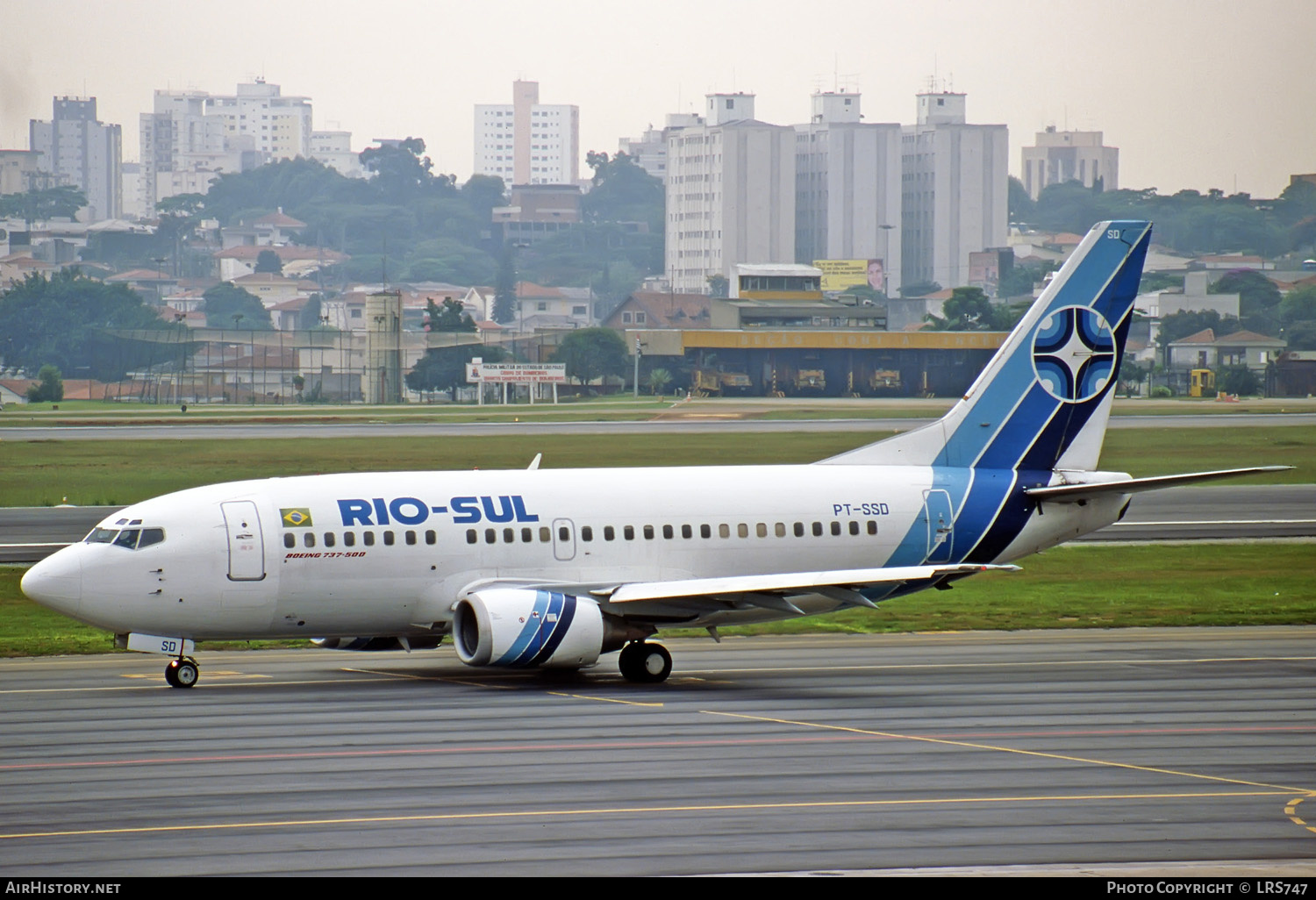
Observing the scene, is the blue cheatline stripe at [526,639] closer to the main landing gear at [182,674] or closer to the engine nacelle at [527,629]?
the engine nacelle at [527,629]

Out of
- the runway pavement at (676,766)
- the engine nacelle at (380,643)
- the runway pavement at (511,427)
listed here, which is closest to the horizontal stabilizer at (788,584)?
the runway pavement at (676,766)

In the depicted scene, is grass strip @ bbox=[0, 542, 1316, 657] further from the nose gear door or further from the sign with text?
the sign with text

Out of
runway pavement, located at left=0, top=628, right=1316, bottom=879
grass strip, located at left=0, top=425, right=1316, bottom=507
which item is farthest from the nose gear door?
grass strip, located at left=0, top=425, right=1316, bottom=507

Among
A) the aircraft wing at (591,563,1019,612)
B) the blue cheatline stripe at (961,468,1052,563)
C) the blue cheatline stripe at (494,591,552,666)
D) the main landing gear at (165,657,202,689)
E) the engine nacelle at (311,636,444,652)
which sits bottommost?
the main landing gear at (165,657,202,689)

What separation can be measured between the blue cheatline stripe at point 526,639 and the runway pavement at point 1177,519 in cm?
2791

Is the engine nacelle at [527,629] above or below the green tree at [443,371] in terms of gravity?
below

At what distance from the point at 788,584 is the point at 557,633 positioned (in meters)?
4.56

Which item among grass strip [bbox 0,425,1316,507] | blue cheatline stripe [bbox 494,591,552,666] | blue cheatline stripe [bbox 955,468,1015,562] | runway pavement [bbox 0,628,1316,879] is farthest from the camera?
grass strip [bbox 0,425,1316,507]

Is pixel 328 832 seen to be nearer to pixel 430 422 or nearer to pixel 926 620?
Answer: pixel 926 620

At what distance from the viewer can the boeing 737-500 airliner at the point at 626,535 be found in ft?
106

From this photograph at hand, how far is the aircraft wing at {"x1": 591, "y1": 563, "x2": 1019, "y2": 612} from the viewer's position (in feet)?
105

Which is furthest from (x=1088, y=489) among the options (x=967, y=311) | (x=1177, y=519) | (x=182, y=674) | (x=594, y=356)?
(x=967, y=311)

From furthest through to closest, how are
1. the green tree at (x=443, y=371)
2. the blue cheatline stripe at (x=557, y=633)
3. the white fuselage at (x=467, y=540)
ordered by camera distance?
the green tree at (x=443, y=371) < the white fuselage at (x=467, y=540) < the blue cheatline stripe at (x=557, y=633)

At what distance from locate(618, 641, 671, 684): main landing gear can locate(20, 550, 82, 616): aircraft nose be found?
1067 cm
